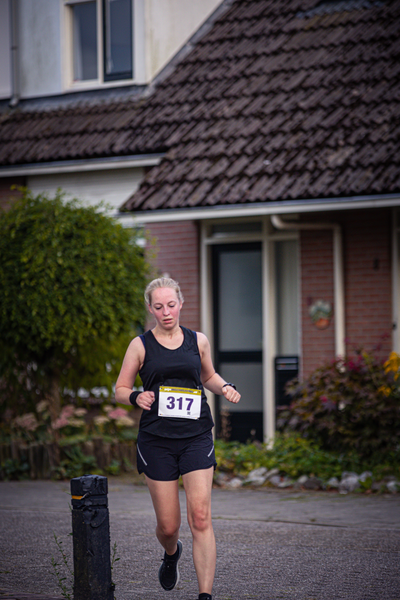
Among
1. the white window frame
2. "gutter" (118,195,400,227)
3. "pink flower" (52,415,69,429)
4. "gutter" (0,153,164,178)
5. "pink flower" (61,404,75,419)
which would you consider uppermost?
the white window frame

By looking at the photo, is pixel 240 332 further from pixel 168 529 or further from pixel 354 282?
pixel 168 529

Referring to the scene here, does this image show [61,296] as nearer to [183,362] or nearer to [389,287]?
[389,287]

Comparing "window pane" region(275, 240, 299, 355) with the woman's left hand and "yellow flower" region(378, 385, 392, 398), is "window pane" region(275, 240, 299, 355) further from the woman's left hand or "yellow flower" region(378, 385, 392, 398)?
the woman's left hand

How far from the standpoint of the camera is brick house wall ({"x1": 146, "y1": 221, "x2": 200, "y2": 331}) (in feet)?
40.5

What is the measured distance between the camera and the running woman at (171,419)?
4.89 meters

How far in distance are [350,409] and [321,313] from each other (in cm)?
176

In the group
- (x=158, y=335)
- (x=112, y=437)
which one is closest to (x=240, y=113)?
(x=112, y=437)

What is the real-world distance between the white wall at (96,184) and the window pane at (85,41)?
1.99 meters

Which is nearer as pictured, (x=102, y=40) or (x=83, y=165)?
(x=83, y=165)

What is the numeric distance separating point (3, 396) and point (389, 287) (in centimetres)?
484

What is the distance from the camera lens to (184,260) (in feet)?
40.8

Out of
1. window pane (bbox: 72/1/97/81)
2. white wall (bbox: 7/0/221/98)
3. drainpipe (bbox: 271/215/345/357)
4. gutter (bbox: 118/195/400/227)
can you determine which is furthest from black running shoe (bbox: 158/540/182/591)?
window pane (bbox: 72/1/97/81)

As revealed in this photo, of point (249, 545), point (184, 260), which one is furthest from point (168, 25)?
point (249, 545)

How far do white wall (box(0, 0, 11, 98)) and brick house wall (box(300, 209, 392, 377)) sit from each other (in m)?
6.30
